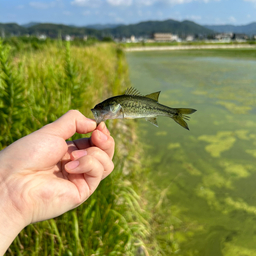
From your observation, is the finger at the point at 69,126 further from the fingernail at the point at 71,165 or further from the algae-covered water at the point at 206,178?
the algae-covered water at the point at 206,178

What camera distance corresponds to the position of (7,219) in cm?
117

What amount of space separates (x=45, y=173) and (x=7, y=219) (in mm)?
344

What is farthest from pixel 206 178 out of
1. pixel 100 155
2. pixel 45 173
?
pixel 45 173

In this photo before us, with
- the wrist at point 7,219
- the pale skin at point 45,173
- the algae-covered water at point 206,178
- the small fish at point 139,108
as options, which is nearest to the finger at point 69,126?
the pale skin at point 45,173

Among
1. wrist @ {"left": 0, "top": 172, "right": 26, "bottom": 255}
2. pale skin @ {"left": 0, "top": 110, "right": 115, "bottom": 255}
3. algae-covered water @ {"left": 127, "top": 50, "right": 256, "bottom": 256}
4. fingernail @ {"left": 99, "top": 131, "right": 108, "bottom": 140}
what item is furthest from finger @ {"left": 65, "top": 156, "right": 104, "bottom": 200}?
algae-covered water @ {"left": 127, "top": 50, "right": 256, "bottom": 256}

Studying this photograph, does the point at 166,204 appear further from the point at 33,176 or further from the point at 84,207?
the point at 33,176

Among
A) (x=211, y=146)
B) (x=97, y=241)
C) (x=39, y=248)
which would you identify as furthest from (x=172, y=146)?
(x=39, y=248)

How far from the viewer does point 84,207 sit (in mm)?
2320

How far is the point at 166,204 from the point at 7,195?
287 centimetres

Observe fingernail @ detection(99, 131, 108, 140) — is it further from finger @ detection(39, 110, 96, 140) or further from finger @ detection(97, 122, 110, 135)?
finger @ detection(39, 110, 96, 140)

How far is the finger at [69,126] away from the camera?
1.39m

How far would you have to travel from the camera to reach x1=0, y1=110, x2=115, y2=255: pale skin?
1199 mm

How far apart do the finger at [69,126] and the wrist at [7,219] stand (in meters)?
0.41

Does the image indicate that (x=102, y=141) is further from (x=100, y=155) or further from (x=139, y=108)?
(x=139, y=108)
